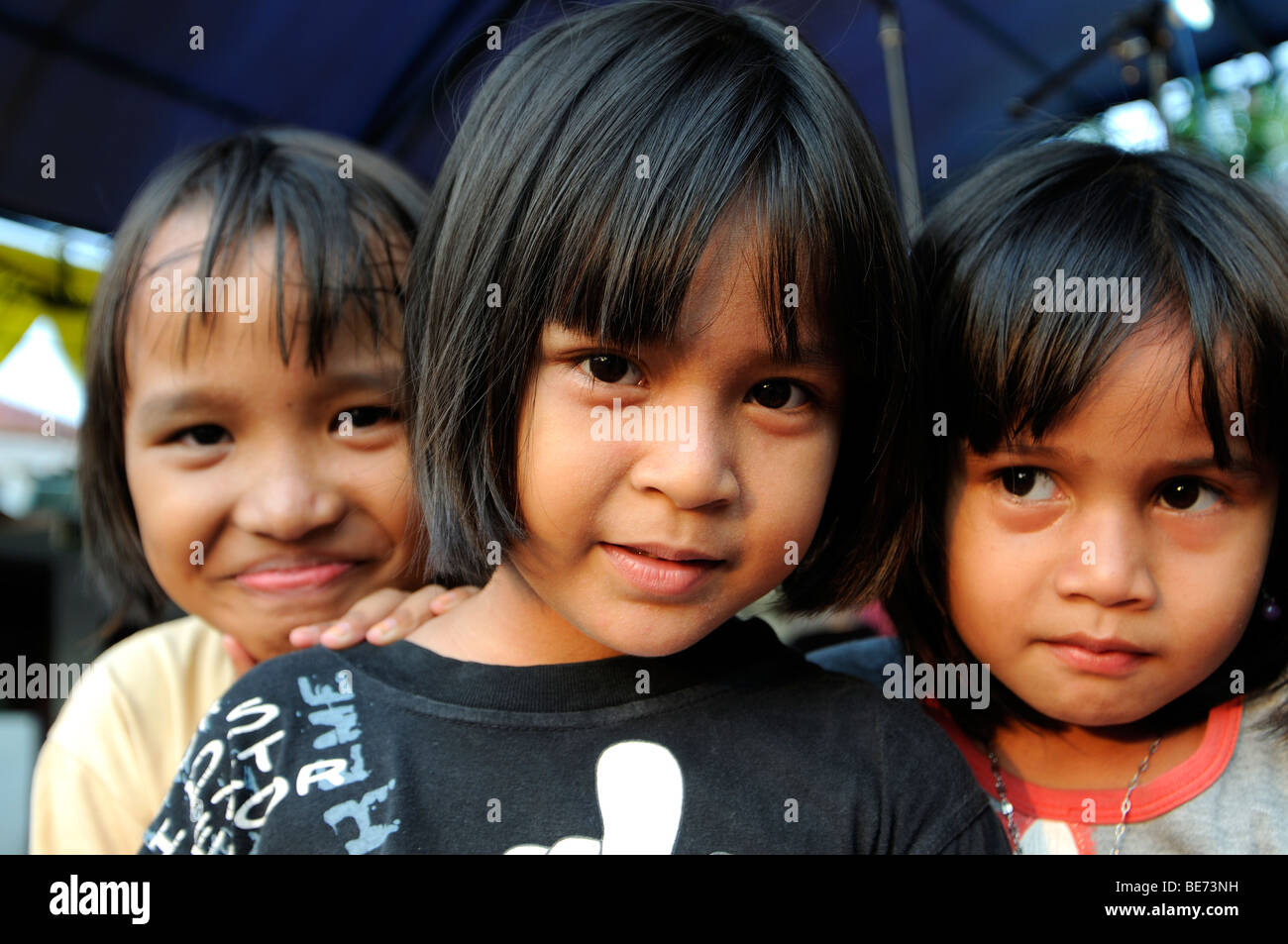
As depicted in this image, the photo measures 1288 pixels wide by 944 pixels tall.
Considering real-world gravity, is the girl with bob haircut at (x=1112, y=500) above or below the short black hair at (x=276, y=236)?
below

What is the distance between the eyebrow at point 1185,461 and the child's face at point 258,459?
799 mm

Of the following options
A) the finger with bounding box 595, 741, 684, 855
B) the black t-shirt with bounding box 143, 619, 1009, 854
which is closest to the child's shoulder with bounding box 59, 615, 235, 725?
the black t-shirt with bounding box 143, 619, 1009, 854

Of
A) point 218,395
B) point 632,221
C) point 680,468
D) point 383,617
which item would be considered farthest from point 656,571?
point 218,395

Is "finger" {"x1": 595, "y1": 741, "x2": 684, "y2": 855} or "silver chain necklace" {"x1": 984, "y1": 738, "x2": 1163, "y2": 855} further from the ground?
"finger" {"x1": 595, "y1": 741, "x2": 684, "y2": 855}

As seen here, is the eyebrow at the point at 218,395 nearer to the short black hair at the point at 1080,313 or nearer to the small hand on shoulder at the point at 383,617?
the small hand on shoulder at the point at 383,617

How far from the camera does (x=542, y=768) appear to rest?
1.01 meters

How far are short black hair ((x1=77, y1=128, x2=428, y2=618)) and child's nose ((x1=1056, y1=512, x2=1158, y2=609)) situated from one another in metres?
0.92

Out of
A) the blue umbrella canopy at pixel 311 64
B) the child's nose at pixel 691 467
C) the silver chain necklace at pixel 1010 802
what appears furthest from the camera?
the blue umbrella canopy at pixel 311 64

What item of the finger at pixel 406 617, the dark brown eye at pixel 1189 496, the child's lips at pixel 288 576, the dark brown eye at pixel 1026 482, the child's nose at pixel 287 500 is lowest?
the finger at pixel 406 617

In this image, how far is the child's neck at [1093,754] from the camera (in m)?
1.29

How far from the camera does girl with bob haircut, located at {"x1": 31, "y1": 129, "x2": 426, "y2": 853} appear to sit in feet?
4.21

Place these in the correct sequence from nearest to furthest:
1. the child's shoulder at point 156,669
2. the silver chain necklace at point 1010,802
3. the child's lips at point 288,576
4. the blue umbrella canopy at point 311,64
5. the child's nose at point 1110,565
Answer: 1. the child's nose at point 1110,565
2. the silver chain necklace at point 1010,802
3. the child's lips at point 288,576
4. the child's shoulder at point 156,669
5. the blue umbrella canopy at point 311,64

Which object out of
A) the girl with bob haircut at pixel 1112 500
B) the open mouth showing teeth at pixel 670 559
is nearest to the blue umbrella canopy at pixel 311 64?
the girl with bob haircut at pixel 1112 500

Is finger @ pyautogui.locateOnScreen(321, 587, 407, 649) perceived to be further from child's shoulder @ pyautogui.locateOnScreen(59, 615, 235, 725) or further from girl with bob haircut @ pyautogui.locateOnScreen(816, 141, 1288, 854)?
girl with bob haircut @ pyautogui.locateOnScreen(816, 141, 1288, 854)
